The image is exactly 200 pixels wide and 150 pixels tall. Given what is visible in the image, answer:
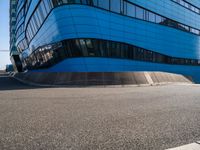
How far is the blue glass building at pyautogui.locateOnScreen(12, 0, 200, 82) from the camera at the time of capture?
1261 inches

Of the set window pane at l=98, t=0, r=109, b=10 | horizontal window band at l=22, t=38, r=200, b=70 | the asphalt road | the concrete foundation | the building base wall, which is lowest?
the asphalt road

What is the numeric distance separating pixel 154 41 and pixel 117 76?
2394cm

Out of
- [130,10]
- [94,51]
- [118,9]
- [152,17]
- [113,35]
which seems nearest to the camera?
[94,51]

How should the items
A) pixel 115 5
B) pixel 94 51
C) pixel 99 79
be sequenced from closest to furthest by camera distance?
pixel 99 79 → pixel 94 51 → pixel 115 5

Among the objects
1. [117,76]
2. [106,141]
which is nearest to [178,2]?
[117,76]

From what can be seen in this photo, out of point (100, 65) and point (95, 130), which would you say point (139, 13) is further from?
point (95, 130)

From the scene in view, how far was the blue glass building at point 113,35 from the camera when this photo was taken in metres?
32.0

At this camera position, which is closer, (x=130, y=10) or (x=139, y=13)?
(x=130, y=10)

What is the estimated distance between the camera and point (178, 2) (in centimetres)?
5122

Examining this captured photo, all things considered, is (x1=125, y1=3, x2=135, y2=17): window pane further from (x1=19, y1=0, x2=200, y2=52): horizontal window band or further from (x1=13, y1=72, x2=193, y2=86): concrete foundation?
(x1=13, y1=72, x2=193, y2=86): concrete foundation

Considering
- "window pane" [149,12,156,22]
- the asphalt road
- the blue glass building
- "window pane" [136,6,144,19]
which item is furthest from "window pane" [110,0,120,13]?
the asphalt road

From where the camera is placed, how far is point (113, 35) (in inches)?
1389

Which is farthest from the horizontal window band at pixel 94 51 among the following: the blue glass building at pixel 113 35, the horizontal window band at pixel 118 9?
the horizontal window band at pixel 118 9

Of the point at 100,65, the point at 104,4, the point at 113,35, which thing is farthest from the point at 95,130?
the point at 104,4
